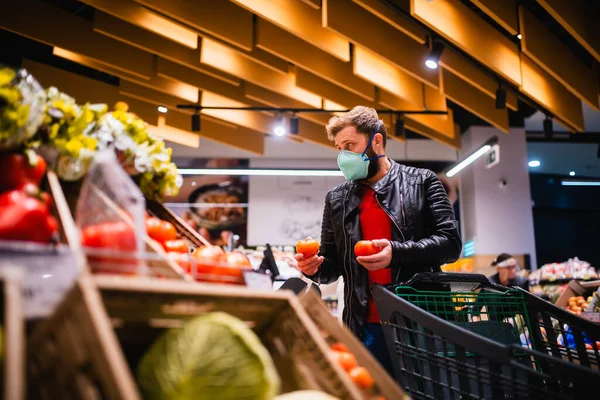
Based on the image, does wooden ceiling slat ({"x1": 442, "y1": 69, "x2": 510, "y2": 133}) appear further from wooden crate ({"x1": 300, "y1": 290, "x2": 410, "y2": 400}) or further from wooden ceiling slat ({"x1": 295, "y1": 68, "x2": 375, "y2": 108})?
wooden crate ({"x1": 300, "y1": 290, "x2": 410, "y2": 400})

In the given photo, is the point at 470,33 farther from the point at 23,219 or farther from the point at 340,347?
the point at 23,219

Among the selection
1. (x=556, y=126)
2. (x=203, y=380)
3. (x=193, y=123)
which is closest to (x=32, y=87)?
(x=203, y=380)

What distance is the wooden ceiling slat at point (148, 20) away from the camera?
4652mm

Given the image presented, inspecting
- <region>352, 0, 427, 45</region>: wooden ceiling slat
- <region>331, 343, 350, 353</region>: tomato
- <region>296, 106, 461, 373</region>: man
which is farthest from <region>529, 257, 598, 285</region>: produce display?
<region>331, 343, 350, 353</region>: tomato

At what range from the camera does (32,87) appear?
4.02ft

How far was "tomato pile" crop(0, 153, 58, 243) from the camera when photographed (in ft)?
3.26

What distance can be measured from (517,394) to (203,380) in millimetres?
983

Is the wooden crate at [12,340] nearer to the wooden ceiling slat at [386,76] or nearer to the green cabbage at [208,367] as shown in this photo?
the green cabbage at [208,367]

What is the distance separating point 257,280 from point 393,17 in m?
4.10

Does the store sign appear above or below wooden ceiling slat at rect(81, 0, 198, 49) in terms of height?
below

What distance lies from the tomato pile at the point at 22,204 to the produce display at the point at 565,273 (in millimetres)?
6251

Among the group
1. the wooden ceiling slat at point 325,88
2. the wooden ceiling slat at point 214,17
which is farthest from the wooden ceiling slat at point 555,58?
the wooden ceiling slat at point 214,17

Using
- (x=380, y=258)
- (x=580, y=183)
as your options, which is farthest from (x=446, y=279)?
(x=580, y=183)

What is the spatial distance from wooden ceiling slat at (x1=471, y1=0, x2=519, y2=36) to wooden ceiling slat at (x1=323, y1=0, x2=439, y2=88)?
1033 mm
